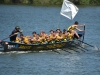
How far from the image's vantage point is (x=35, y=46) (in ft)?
105

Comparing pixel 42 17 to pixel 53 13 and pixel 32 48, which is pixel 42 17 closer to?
pixel 53 13

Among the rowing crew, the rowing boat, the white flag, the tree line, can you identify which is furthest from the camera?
the tree line

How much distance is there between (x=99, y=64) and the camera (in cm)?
2917

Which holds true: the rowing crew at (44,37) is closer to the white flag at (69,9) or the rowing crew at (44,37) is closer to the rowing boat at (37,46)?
the rowing boat at (37,46)

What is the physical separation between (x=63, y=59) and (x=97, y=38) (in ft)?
37.2

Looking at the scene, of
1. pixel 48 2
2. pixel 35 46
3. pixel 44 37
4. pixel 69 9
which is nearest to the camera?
pixel 35 46

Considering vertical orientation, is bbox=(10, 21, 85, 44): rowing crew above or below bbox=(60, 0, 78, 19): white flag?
below

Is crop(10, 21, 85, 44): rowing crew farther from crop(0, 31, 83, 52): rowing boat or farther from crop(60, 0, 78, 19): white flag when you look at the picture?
crop(60, 0, 78, 19): white flag

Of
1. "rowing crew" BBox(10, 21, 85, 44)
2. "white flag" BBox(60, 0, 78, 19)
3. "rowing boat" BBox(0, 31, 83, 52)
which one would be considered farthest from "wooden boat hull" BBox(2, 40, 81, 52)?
"white flag" BBox(60, 0, 78, 19)

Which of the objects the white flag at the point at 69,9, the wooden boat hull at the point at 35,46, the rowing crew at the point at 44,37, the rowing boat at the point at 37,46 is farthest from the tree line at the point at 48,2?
the wooden boat hull at the point at 35,46

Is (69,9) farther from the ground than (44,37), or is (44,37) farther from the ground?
(69,9)

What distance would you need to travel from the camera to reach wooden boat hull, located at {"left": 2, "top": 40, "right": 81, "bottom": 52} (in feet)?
102

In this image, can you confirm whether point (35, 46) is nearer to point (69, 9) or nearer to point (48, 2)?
point (69, 9)

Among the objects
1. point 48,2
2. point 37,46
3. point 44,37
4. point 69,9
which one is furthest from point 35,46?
point 48,2
